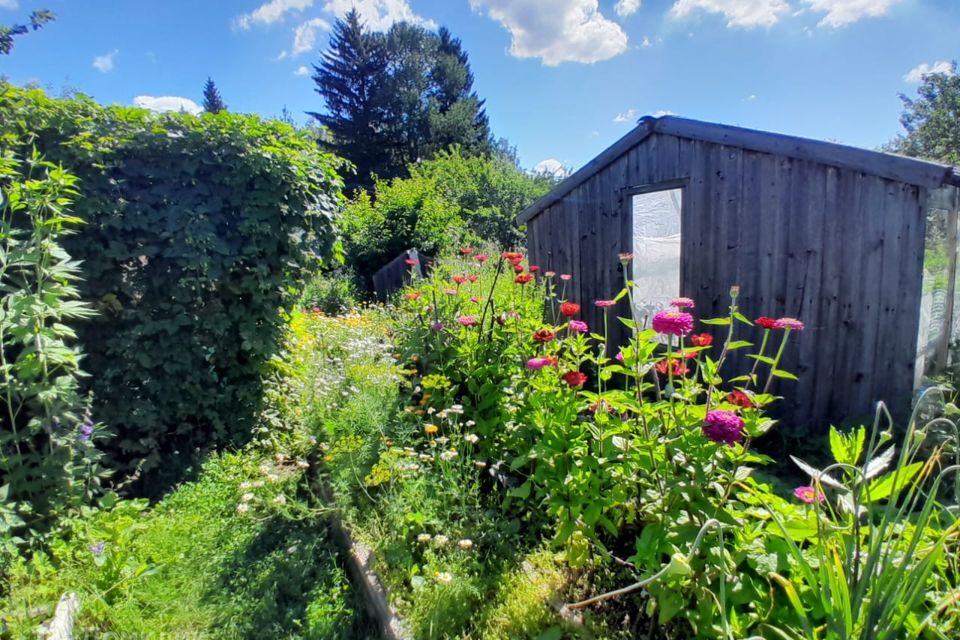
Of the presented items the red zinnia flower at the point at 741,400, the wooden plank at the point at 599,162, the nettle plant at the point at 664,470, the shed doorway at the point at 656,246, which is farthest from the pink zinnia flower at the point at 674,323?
the wooden plank at the point at 599,162

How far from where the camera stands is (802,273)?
339cm

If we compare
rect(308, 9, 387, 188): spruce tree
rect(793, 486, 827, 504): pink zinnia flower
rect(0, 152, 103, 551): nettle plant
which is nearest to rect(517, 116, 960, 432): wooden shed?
rect(793, 486, 827, 504): pink zinnia flower

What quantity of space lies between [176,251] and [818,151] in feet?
14.6

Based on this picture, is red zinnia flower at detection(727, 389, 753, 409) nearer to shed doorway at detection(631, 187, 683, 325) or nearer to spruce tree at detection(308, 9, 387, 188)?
shed doorway at detection(631, 187, 683, 325)

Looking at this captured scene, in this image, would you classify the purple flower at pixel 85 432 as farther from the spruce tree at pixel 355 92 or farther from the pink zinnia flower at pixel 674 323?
the spruce tree at pixel 355 92

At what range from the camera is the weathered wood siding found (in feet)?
9.80

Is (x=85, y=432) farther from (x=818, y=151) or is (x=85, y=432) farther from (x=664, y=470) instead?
(x=818, y=151)

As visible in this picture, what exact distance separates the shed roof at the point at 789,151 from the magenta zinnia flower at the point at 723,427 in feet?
9.02

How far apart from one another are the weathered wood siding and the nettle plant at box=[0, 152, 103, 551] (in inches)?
168

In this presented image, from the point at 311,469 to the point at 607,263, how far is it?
133 inches

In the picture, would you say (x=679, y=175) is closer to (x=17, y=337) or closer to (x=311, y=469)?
(x=311, y=469)

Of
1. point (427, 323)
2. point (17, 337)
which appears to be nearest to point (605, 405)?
A: point (427, 323)

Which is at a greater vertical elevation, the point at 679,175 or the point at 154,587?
the point at 679,175

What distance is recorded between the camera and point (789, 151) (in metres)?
3.30
